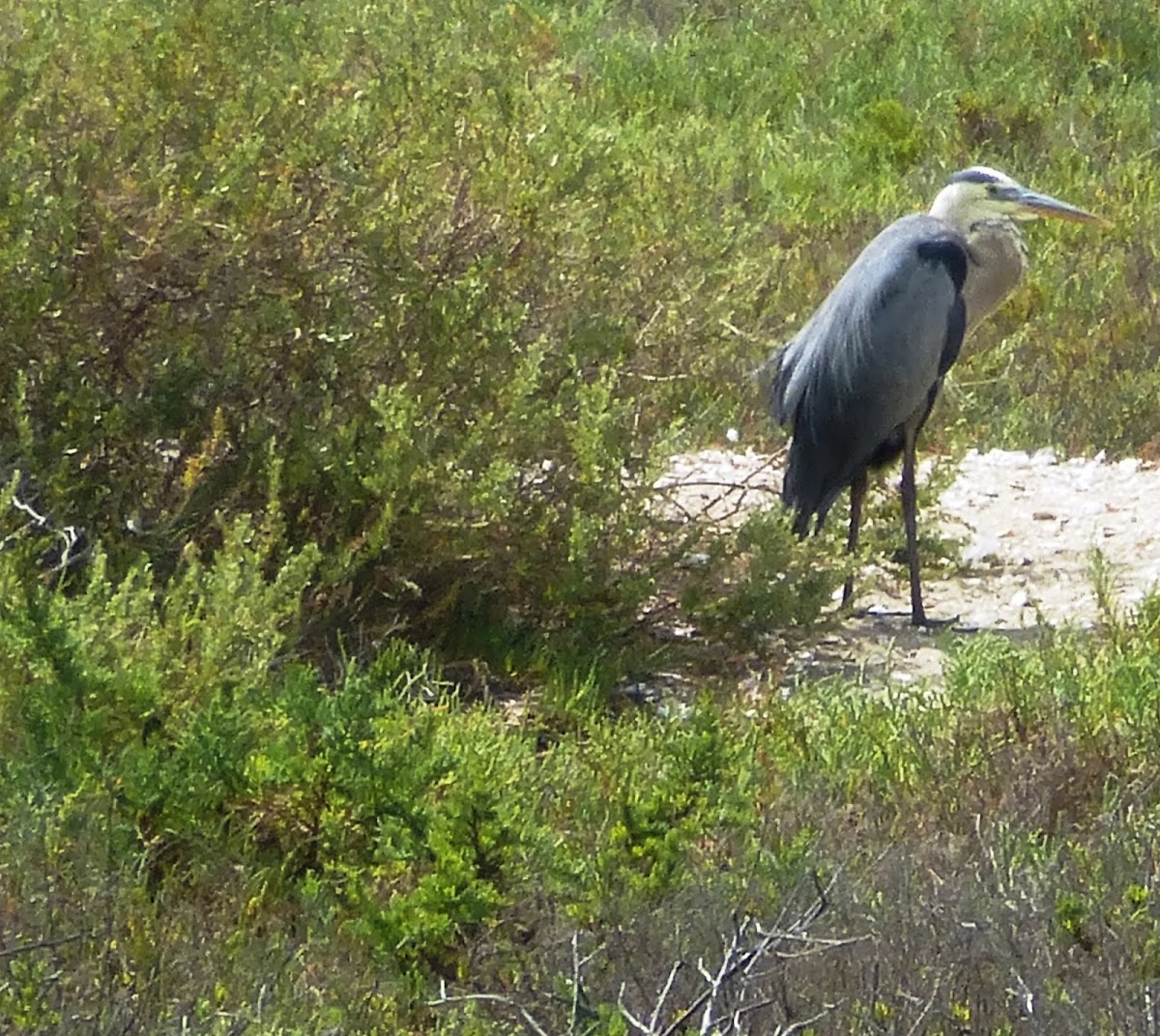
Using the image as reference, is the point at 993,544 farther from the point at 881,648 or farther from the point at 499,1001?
the point at 499,1001

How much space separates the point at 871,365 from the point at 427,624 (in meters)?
1.96

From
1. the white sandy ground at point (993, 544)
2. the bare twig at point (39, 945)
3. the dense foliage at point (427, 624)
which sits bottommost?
the white sandy ground at point (993, 544)

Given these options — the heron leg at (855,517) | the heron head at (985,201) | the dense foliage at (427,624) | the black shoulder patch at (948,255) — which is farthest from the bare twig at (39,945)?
the heron head at (985,201)

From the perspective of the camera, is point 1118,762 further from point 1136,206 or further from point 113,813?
point 1136,206

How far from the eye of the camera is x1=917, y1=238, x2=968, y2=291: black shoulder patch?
6.57 m

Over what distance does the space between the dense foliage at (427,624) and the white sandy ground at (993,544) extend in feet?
0.94

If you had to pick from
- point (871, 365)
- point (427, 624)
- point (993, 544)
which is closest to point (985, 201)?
point (871, 365)

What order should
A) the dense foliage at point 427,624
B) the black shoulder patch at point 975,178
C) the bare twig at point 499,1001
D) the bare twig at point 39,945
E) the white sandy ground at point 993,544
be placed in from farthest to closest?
the black shoulder patch at point 975,178 < the white sandy ground at point 993,544 < the dense foliage at point 427,624 < the bare twig at point 39,945 < the bare twig at point 499,1001

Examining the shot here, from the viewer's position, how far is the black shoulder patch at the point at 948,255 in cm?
657

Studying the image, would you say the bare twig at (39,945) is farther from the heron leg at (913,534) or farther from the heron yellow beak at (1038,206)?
the heron yellow beak at (1038,206)

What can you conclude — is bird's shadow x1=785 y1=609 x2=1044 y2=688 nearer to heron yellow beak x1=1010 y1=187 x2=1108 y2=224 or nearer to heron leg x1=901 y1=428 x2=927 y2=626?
heron leg x1=901 y1=428 x2=927 y2=626

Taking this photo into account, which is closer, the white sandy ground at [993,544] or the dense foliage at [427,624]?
the dense foliage at [427,624]

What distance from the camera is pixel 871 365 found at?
6.43 metres

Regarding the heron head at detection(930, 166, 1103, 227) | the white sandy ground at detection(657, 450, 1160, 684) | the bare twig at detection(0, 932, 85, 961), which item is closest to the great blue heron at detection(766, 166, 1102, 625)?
the white sandy ground at detection(657, 450, 1160, 684)
